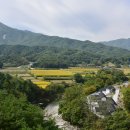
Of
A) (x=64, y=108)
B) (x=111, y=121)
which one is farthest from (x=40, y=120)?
(x=64, y=108)

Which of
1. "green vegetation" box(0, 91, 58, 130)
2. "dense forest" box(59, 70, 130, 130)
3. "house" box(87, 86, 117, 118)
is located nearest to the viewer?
"green vegetation" box(0, 91, 58, 130)

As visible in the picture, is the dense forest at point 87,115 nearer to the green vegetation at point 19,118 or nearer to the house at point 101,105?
the house at point 101,105

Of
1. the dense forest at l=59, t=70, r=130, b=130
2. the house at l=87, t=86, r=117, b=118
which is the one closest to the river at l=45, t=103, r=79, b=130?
the dense forest at l=59, t=70, r=130, b=130

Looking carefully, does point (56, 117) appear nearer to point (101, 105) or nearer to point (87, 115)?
point (101, 105)

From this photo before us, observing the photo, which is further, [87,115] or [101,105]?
[101,105]

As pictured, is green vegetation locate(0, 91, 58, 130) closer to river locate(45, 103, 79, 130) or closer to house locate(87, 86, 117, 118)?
river locate(45, 103, 79, 130)

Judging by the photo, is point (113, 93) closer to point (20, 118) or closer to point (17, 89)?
point (17, 89)

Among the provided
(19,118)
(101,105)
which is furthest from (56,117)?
(19,118)

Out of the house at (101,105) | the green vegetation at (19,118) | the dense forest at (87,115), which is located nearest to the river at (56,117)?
the dense forest at (87,115)

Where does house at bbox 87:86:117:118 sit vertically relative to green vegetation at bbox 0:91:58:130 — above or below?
below

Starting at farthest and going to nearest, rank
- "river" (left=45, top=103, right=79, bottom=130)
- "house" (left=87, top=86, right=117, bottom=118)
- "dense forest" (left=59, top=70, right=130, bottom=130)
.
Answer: "house" (left=87, top=86, right=117, bottom=118) → "river" (left=45, top=103, right=79, bottom=130) → "dense forest" (left=59, top=70, right=130, bottom=130)

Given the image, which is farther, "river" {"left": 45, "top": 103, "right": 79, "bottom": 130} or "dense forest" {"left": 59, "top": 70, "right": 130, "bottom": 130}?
"river" {"left": 45, "top": 103, "right": 79, "bottom": 130}

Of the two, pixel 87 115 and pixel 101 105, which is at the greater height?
pixel 101 105

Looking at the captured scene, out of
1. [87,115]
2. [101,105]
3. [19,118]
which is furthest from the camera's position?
[101,105]
